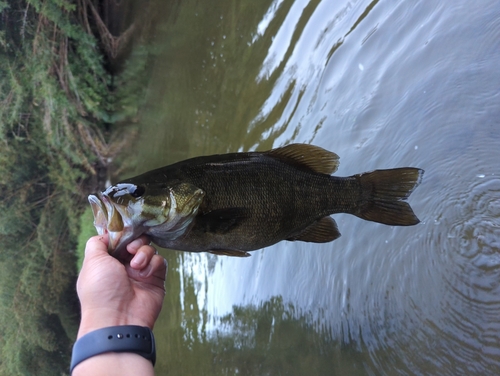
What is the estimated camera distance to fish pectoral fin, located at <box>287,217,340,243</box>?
213cm

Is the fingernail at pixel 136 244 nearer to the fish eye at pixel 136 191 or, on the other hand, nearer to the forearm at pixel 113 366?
the fish eye at pixel 136 191

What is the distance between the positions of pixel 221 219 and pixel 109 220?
0.51 meters

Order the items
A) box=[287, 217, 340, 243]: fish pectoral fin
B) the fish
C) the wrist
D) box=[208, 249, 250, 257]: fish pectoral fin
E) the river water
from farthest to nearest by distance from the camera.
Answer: the river water → box=[287, 217, 340, 243]: fish pectoral fin → box=[208, 249, 250, 257]: fish pectoral fin → the fish → the wrist

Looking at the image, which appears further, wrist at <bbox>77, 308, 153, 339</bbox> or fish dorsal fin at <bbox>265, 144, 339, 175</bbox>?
fish dorsal fin at <bbox>265, 144, 339, 175</bbox>

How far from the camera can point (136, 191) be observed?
73.4 inches

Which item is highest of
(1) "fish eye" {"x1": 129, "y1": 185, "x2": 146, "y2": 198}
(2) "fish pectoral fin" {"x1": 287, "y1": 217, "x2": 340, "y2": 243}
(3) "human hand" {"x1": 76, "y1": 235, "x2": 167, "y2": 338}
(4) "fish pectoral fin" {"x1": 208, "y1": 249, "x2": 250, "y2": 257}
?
(1) "fish eye" {"x1": 129, "y1": 185, "x2": 146, "y2": 198}

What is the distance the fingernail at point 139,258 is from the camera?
1852mm

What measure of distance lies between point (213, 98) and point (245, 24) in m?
1.03

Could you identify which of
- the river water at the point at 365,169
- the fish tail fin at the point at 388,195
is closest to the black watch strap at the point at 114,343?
the fish tail fin at the point at 388,195

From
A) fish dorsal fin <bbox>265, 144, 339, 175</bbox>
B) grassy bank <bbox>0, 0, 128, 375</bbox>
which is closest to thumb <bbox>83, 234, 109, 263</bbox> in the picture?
fish dorsal fin <bbox>265, 144, 339, 175</bbox>

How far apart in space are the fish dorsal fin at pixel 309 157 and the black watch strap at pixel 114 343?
1.05m

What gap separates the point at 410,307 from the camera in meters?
2.87

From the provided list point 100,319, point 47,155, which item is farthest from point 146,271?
point 47,155

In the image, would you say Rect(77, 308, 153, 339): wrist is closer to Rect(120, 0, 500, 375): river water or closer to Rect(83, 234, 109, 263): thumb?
Rect(83, 234, 109, 263): thumb
